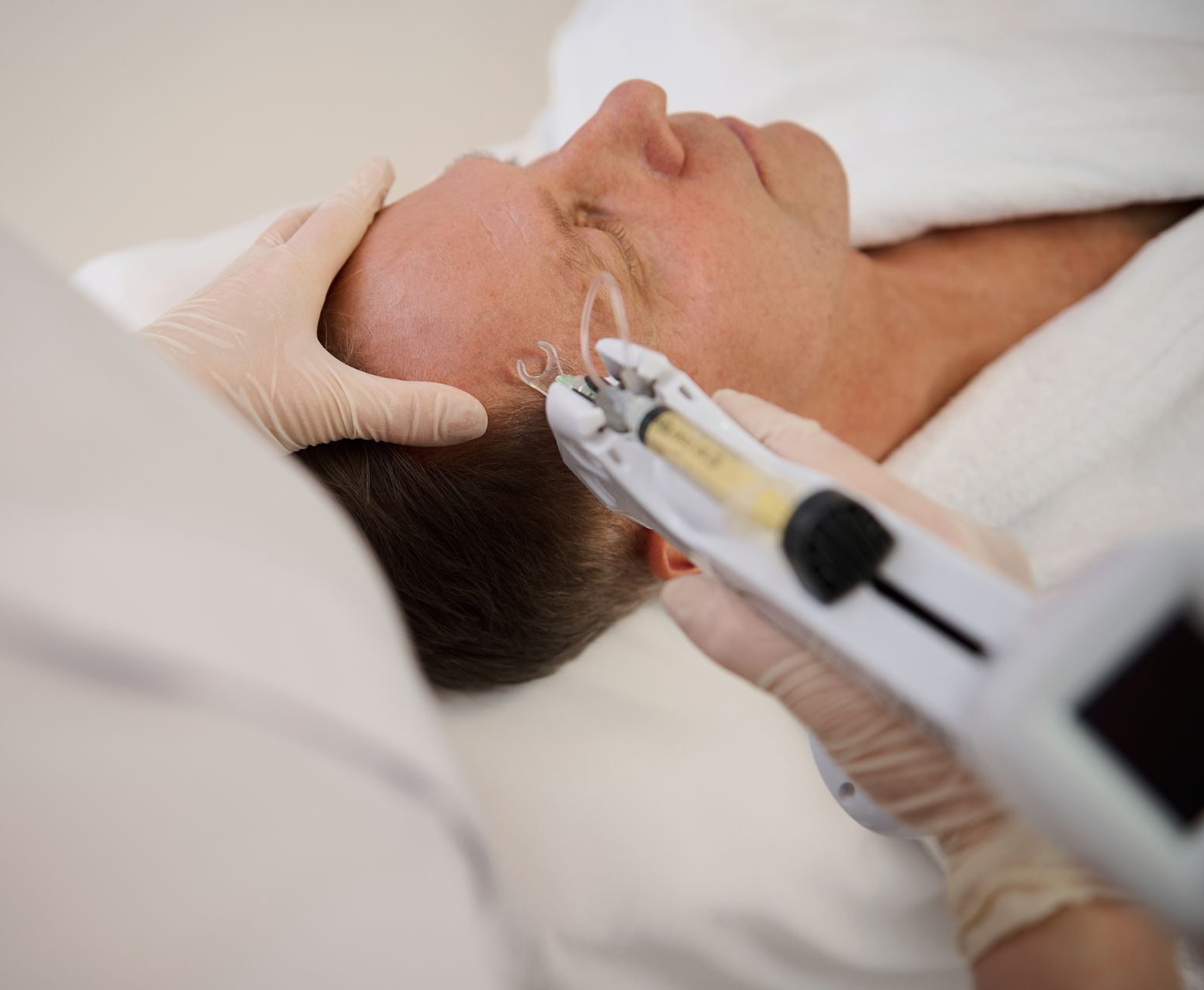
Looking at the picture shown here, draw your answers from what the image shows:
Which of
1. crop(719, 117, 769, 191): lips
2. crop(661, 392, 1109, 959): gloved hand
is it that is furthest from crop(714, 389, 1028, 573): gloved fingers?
crop(719, 117, 769, 191): lips

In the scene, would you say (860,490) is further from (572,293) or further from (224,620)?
(224,620)

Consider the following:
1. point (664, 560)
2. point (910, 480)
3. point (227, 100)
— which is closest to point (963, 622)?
point (664, 560)

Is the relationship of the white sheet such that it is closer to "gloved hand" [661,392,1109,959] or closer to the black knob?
"gloved hand" [661,392,1109,959]

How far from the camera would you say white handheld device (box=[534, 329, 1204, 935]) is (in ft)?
1.38

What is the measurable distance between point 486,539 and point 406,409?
0.65 feet

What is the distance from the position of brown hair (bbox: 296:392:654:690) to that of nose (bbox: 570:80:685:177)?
0.40m

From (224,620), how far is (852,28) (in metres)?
1.80

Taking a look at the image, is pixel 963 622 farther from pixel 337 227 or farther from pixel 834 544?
pixel 337 227

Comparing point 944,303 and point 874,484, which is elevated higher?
point 944,303

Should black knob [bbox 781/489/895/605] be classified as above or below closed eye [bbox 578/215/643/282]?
below

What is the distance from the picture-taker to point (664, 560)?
1.05 meters

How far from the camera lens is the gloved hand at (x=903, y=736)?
59 centimetres

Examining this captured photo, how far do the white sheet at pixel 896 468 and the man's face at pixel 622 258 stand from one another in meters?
0.30

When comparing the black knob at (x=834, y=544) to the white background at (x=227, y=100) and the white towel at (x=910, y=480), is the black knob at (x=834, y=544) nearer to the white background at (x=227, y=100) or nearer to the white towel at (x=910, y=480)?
the white towel at (x=910, y=480)
